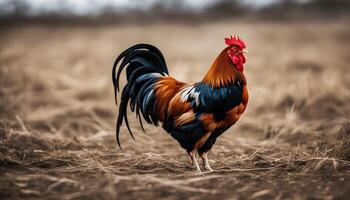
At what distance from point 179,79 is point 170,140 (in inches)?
127

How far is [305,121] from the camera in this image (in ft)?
21.1

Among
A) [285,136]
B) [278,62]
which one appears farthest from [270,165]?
[278,62]

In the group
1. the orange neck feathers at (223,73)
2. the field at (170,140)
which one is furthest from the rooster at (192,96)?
the field at (170,140)

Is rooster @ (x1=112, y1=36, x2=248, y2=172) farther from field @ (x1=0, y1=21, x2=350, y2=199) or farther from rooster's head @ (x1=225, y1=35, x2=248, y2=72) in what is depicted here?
field @ (x1=0, y1=21, x2=350, y2=199)

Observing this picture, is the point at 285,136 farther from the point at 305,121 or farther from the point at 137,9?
the point at 137,9

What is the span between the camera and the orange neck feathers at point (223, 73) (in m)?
4.02

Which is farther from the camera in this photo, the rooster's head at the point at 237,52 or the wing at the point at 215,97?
the rooster's head at the point at 237,52

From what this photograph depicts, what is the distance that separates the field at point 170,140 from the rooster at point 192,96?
0.35 meters

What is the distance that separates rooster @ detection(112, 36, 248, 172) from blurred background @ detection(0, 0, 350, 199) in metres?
0.35

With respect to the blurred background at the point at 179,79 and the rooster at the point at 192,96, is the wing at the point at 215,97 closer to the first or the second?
the rooster at the point at 192,96

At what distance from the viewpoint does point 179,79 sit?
889 cm

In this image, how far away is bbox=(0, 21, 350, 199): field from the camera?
352 centimetres

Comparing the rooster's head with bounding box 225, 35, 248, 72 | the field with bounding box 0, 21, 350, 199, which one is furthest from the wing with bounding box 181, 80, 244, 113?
the field with bounding box 0, 21, 350, 199

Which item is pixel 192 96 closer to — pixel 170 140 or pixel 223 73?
pixel 223 73
